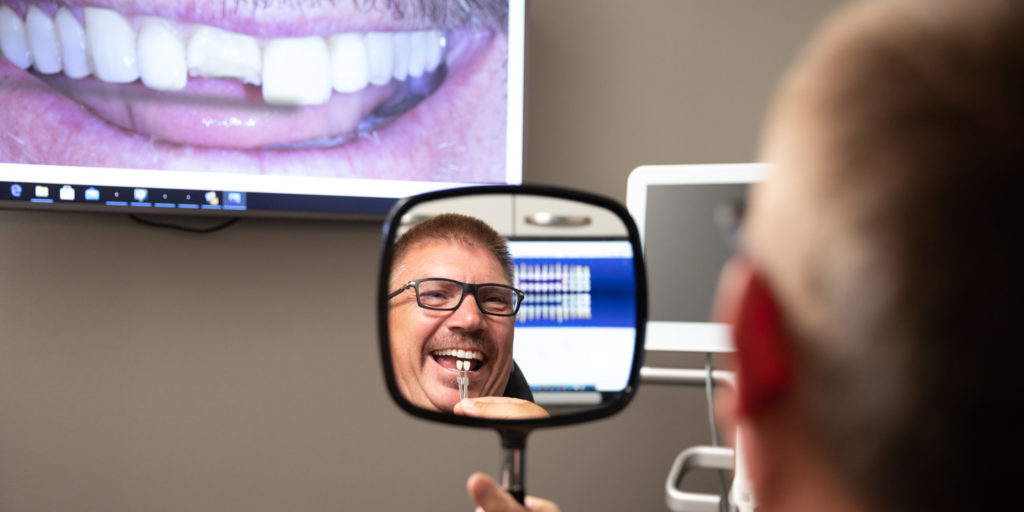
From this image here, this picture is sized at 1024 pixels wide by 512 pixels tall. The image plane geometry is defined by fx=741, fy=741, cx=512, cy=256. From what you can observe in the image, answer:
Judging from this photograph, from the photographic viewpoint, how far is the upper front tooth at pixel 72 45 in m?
1.58

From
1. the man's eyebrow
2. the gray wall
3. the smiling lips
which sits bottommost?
the gray wall

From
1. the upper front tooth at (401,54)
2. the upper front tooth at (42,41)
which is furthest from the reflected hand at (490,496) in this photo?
the upper front tooth at (42,41)

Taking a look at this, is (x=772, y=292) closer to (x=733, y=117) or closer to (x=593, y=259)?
(x=593, y=259)

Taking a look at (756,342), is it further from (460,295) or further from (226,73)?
(226,73)

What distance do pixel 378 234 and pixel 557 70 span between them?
65cm

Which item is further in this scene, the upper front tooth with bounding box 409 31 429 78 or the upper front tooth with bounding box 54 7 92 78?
the upper front tooth with bounding box 409 31 429 78

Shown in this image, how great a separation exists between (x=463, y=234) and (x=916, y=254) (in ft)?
1.24

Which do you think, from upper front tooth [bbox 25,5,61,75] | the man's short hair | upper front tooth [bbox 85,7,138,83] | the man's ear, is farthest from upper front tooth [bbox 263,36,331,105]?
the man's ear

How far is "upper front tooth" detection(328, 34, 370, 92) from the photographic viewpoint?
5.68 feet

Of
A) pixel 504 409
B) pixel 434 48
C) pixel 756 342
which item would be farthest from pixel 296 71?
pixel 756 342

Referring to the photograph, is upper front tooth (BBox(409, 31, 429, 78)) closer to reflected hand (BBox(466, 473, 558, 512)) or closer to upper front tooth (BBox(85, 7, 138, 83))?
upper front tooth (BBox(85, 7, 138, 83))

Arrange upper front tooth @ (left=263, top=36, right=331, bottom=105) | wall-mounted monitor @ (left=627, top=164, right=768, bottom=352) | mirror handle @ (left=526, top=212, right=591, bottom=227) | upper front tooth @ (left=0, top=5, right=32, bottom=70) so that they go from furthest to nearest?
upper front tooth @ (left=263, top=36, right=331, bottom=105), upper front tooth @ (left=0, top=5, right=32, bottom=70), wall-mounted monitor @ (left=627, top=164, right=768, bottom=352), mirror handle @ (left=526, top=212, right=591, bottom=227)

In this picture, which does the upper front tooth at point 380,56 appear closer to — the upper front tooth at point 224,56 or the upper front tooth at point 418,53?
the upper front tooth at point 418,53

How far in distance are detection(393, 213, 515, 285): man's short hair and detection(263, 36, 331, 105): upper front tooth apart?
125 cm
